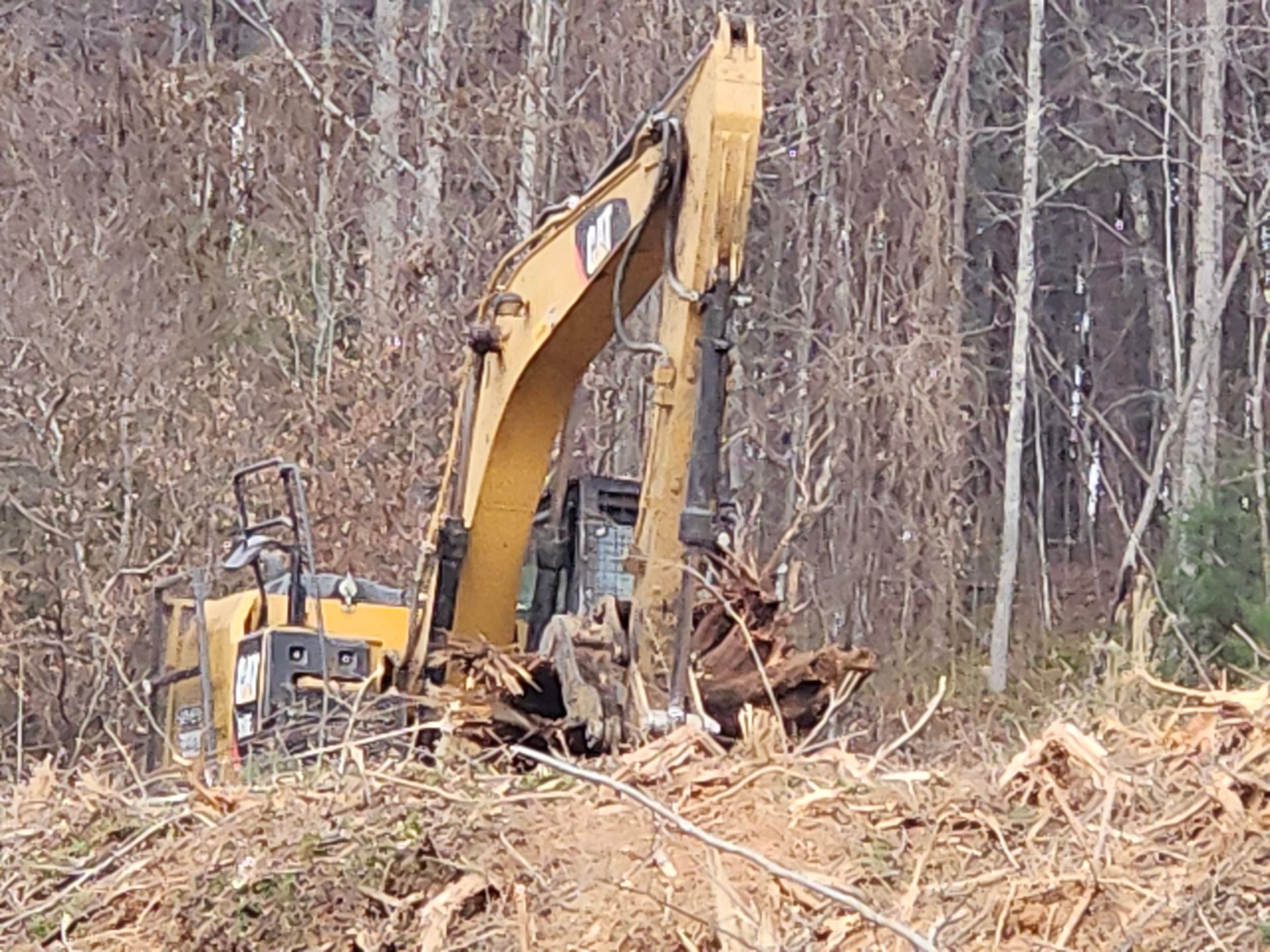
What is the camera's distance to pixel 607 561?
8.24m

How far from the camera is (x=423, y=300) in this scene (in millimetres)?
15508

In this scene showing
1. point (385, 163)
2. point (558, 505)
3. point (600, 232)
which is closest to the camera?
point (600, 232)

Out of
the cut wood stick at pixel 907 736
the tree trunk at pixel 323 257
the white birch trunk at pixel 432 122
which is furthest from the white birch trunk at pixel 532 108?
the cut wood stick at pixel 907 736

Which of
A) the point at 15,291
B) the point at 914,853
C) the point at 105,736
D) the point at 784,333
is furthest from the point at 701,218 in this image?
the point at 784,333

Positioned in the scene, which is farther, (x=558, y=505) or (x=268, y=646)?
(x=558, y=505)

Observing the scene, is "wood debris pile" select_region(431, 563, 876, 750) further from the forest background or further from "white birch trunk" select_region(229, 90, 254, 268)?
"white birch trunk" select_region(229, 90, 254, 268)

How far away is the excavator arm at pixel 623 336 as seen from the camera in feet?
21.7

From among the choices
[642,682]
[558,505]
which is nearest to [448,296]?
[558,505]

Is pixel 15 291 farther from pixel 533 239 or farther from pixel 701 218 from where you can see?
pixel 701 218

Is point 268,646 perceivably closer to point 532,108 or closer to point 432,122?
point 532,108

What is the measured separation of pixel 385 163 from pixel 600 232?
35.0 feet

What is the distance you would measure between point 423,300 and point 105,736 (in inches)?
165

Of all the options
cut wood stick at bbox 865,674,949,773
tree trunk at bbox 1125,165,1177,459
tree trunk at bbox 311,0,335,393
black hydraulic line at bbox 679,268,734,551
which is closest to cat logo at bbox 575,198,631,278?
black hydraulic line at bbox 679,268,734,551

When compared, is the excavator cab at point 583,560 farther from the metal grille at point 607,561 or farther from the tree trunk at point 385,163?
the tree trunk at point 385,163
